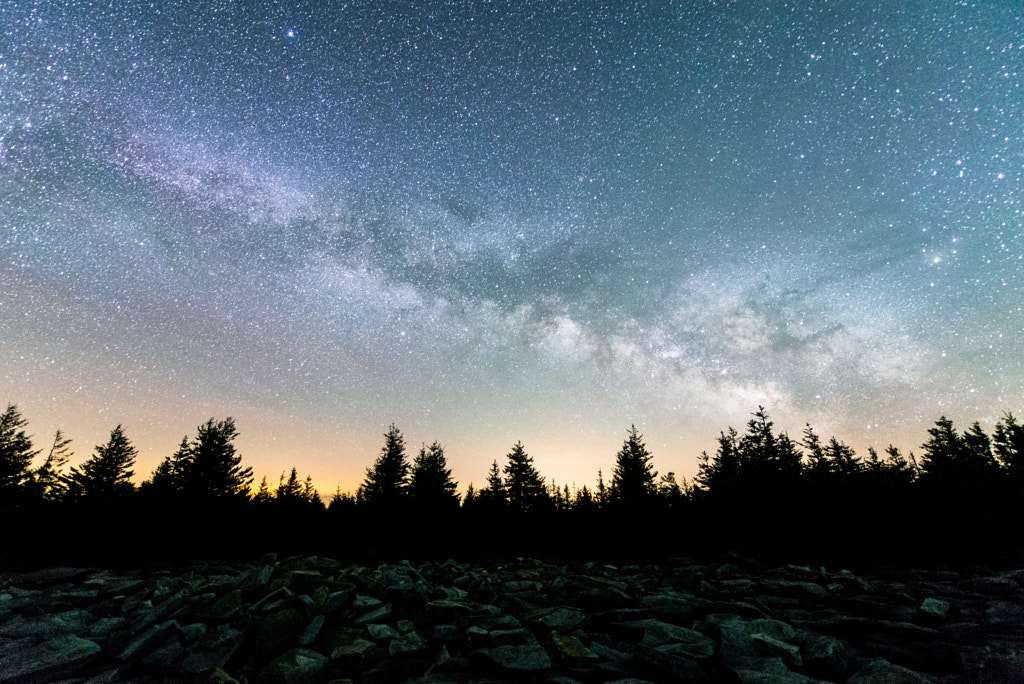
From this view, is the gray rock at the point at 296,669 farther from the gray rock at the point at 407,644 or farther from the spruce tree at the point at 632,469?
the spruce tree at the point at 632,469

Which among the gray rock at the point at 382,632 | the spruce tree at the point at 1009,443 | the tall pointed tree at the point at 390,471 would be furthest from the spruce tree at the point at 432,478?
the spruce tree at the point at 1009,443

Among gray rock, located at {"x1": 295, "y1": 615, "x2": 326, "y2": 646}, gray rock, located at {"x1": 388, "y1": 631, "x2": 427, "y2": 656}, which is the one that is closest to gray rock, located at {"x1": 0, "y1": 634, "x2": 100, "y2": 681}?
gray rock, located at {"x1": 295, "y1": 615, "x2": 326, "y2": 646}

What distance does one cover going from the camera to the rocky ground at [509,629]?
5.17 meters

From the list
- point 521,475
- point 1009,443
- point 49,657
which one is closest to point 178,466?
point 521,475

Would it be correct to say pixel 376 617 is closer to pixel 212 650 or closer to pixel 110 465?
pixel 212 650

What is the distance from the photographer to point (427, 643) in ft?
19.6

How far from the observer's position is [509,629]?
6.21 metres

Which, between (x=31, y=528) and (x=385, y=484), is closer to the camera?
(x=31, y=528)

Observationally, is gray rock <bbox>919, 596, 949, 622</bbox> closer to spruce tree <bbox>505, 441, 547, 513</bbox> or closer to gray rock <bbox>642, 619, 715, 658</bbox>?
gray rock <bbox>642, 619, 715, 658</bbox>

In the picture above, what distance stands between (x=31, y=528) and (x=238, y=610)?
11.1 m

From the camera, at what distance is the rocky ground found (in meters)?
5.17

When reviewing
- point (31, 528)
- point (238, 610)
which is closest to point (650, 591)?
point (238, 610)

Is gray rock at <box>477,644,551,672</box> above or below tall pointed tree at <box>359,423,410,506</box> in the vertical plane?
below

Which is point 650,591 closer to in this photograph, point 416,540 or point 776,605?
point 776,605
